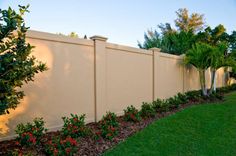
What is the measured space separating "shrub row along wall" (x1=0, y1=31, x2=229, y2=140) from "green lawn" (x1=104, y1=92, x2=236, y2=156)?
1.68 m

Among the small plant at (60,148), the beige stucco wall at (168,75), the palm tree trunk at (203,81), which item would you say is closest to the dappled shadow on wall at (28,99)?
the small plant at (60,148)

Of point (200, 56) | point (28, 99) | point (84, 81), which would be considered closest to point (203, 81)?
point (200, 56)

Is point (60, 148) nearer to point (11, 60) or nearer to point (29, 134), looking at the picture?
point (29, 134)

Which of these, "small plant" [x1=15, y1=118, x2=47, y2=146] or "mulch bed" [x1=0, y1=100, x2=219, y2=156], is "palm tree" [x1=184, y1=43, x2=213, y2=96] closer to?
"mulch bed" [x1=0, y1=100, x2=219, y2=156]

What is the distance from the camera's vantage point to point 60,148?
419 centimetres

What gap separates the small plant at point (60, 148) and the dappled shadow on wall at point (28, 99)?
3.61 ft

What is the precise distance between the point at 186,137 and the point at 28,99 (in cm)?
396

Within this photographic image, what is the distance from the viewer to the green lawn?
4895 mm

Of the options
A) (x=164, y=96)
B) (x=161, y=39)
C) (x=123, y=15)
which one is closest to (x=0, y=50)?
(x=164, y=96)

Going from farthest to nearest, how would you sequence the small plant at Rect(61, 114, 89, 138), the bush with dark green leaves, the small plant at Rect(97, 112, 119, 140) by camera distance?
the small plant at Rect(97, 112, 119, 140), the small plant at Rect(61, 114, 89, 138), the bush with dark green leaves

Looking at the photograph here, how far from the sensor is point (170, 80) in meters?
11.0

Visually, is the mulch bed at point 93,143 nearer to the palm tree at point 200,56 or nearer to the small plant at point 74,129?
the small plant at point 74,129

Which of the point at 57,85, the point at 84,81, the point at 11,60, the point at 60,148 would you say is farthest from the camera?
the point at 84,81

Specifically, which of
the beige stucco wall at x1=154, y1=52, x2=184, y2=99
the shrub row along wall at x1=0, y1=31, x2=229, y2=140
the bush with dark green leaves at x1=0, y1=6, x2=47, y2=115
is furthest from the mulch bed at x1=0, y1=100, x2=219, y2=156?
the beige stucco wall at x1=154, y1=52, x2=184, y2=99
